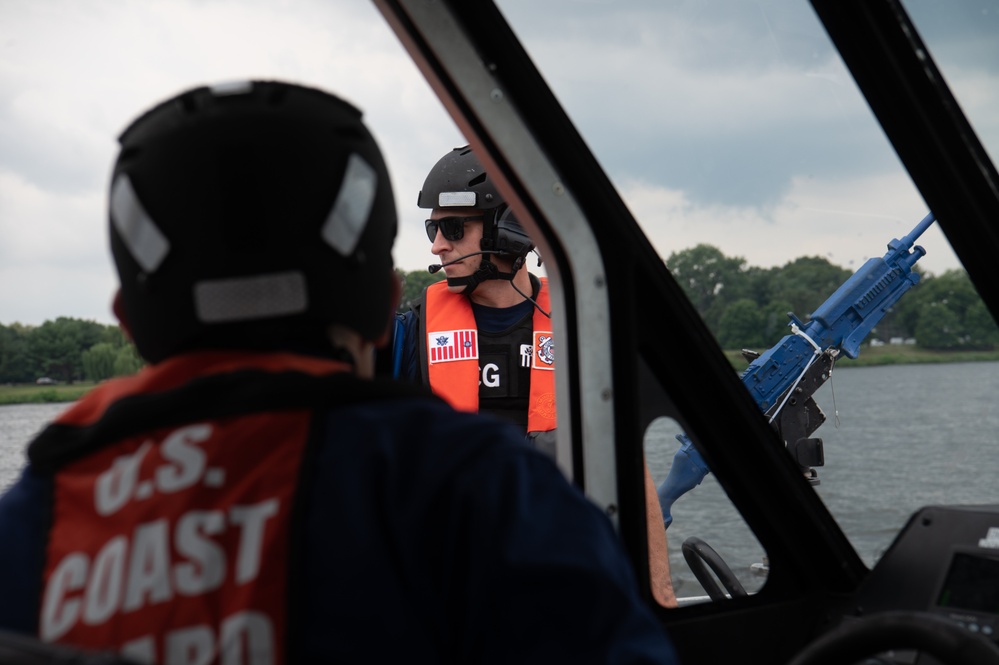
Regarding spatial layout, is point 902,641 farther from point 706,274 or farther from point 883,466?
point 883,466

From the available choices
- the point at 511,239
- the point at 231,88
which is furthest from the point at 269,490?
the point at 511,239

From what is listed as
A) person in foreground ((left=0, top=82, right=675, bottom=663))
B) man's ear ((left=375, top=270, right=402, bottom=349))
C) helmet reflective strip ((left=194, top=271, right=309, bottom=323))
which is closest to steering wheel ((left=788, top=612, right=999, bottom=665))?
person in foreground ((left=0, top=82, right=675, bottom=663))

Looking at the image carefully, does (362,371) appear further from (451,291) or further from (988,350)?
(451,291)

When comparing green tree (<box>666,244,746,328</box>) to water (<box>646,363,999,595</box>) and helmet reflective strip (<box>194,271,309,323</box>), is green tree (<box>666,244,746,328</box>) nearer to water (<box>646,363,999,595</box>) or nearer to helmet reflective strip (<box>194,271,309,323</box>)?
water (<box>646,363,999,595</box>)

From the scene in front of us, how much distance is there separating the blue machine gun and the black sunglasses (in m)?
0.87

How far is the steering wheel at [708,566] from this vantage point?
2.22 meters

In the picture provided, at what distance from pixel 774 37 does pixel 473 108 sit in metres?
0.49

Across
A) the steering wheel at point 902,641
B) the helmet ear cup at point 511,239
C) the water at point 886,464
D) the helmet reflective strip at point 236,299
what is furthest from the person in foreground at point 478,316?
the helmet reflective strip at point 236,299

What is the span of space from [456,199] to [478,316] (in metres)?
0.33

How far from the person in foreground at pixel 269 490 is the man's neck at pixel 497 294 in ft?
7.29

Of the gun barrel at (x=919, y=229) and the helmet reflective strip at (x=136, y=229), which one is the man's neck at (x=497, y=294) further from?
the helmet reflective strip at (x=136, y=229)

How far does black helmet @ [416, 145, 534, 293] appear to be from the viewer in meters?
2.99

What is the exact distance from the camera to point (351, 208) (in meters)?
0.92

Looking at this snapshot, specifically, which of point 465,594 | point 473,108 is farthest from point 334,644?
point 473,108
